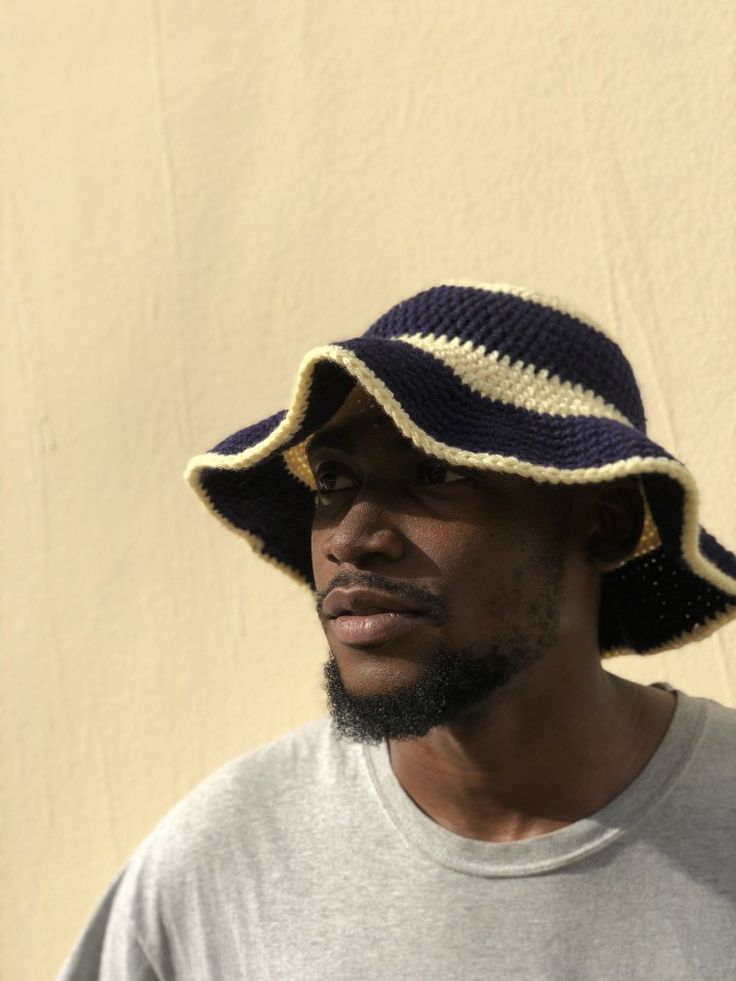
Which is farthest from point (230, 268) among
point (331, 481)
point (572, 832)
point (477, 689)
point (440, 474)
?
point (572, 832)

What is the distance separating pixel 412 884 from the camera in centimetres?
146

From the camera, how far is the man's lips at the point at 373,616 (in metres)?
1.31

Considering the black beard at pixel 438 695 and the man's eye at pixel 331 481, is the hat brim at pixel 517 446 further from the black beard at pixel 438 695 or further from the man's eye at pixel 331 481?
the black beard at pixel 438 695

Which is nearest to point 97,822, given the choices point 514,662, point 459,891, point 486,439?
point 459,891

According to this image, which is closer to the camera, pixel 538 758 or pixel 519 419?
pixel 519 419

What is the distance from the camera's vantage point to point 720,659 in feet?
5.73

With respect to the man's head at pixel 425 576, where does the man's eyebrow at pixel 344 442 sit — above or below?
above

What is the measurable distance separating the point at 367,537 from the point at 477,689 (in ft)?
0.65

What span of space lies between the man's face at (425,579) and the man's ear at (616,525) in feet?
0.23

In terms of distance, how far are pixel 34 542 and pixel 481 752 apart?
941 mm

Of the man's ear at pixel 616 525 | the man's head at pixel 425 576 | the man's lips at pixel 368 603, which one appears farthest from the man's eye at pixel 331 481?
the man's ear at pixel 616 525

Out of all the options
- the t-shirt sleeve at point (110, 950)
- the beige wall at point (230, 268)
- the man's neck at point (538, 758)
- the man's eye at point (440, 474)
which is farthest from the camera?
the beige wall at point (230, 268)

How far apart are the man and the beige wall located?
13.0 inches

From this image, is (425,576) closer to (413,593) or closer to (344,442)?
(413,593)
